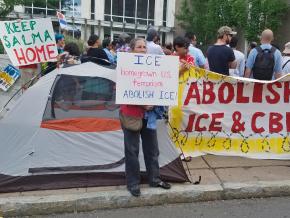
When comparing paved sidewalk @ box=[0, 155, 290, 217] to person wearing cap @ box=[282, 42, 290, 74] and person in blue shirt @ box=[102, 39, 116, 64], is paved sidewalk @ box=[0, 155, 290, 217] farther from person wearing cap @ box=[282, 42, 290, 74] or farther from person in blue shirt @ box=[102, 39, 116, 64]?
person in blue shirt @ box=[102, 39, 116, 64]

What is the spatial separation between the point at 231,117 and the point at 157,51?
240cm

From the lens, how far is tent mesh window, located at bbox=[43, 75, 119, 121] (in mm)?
5070

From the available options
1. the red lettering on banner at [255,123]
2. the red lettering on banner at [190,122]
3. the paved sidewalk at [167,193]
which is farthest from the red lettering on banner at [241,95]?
the paved sidewalk at [167,193]

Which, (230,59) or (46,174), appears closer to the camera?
(46,174)

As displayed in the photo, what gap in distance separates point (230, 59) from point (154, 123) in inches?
94.7

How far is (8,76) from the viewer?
8.55 m

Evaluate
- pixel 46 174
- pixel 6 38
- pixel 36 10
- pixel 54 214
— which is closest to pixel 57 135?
pixel 46 174

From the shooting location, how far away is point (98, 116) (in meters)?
5.11

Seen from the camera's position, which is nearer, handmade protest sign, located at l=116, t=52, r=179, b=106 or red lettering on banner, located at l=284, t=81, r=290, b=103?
handmade protest sign, located at l=116, t=52, r=179, b=106

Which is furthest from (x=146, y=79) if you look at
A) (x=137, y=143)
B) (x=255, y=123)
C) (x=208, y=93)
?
(x=255, y=123)

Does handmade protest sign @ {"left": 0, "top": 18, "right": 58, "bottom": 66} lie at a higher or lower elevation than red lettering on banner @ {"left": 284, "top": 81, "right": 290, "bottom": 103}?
higher

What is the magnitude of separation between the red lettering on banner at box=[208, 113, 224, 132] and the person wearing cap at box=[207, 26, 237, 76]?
3.04ft

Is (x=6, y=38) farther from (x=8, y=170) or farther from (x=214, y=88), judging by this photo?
(x=214, y=88)

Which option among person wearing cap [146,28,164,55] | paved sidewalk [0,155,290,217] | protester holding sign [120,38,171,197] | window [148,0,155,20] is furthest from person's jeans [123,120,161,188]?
window [148,0,155,20]
